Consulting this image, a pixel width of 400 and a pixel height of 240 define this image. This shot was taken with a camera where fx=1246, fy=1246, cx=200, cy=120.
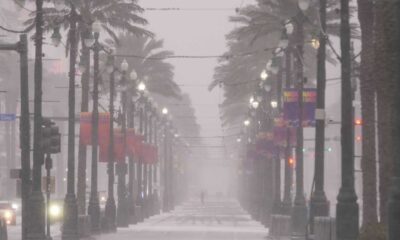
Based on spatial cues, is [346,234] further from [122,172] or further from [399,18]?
[122,172]

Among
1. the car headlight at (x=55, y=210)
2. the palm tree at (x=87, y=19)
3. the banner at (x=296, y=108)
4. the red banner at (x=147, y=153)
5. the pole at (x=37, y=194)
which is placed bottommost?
the car headlight at (x=55, y=210)

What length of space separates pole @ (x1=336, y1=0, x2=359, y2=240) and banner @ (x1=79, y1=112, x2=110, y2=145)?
92.4 feet

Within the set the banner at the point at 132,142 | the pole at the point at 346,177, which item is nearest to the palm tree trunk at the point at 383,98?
the pole at the point at 346,177

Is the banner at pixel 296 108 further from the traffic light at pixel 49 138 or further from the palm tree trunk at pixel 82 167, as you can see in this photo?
the palm tree trunk at pixel 82 167

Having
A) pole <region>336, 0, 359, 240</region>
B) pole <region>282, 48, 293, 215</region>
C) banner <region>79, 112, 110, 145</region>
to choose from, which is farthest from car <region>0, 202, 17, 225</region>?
pole <region>336, 0, 359, 240</region>

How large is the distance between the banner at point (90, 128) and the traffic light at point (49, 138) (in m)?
19.0

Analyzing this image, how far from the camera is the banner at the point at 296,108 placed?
48.5 metres

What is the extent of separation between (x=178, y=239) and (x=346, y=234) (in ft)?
83.9

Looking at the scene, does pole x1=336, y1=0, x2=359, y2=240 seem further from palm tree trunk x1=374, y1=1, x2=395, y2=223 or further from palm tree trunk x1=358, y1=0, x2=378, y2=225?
palm tree trunk x1=358, y1=0, x2=378, y2=225

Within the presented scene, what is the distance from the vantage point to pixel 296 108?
48.8 metres

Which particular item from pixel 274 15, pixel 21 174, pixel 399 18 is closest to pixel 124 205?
pixel 274 15

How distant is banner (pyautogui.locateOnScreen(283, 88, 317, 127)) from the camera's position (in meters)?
48.5

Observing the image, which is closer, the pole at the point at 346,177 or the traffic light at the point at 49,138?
the pole at the point at 346,177

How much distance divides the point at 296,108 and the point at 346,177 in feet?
60.2
